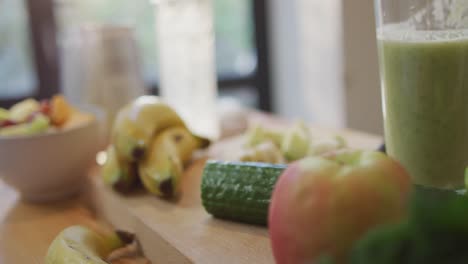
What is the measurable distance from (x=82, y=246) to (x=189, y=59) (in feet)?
1.94

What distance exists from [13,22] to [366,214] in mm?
1661

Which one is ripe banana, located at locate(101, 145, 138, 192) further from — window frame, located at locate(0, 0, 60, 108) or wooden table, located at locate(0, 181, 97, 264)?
window frame, located at locate(0, 0, 60, 108)

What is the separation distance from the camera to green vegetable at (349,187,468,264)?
27cm

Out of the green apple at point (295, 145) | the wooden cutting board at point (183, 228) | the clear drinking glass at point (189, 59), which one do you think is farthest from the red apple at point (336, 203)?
the clear drinking glass at point (189, 59)

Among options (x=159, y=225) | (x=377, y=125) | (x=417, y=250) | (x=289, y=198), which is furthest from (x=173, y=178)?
(x=377, y=125)

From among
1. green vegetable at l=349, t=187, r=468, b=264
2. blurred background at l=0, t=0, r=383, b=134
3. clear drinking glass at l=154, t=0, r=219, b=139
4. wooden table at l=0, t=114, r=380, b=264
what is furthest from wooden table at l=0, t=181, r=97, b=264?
blurred background at l=0, t=0, r=383, b=134

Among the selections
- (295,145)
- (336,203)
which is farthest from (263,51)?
(336,203)

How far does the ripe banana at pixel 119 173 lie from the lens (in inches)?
29.5

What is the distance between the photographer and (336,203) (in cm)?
35

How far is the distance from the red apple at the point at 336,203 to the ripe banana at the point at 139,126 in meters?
0.40

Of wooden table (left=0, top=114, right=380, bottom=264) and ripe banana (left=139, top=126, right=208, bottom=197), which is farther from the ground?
ripe banana (left=139, top=126, right=208, bottom=197)

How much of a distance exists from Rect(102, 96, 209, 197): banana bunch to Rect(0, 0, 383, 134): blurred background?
0.69 meters

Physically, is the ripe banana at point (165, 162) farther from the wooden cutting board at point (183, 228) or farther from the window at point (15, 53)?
the window at point (15, 53)

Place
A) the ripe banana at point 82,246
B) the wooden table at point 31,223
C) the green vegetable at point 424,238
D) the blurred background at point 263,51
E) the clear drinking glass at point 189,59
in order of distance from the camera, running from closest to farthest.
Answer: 1. the green vegetable at point 424,238
2. the ripe banana at point 82,246
3. the wooden table at point 31,223
4. the clear drinking glass at point 189,59
5. the blurred background at point 263,51
